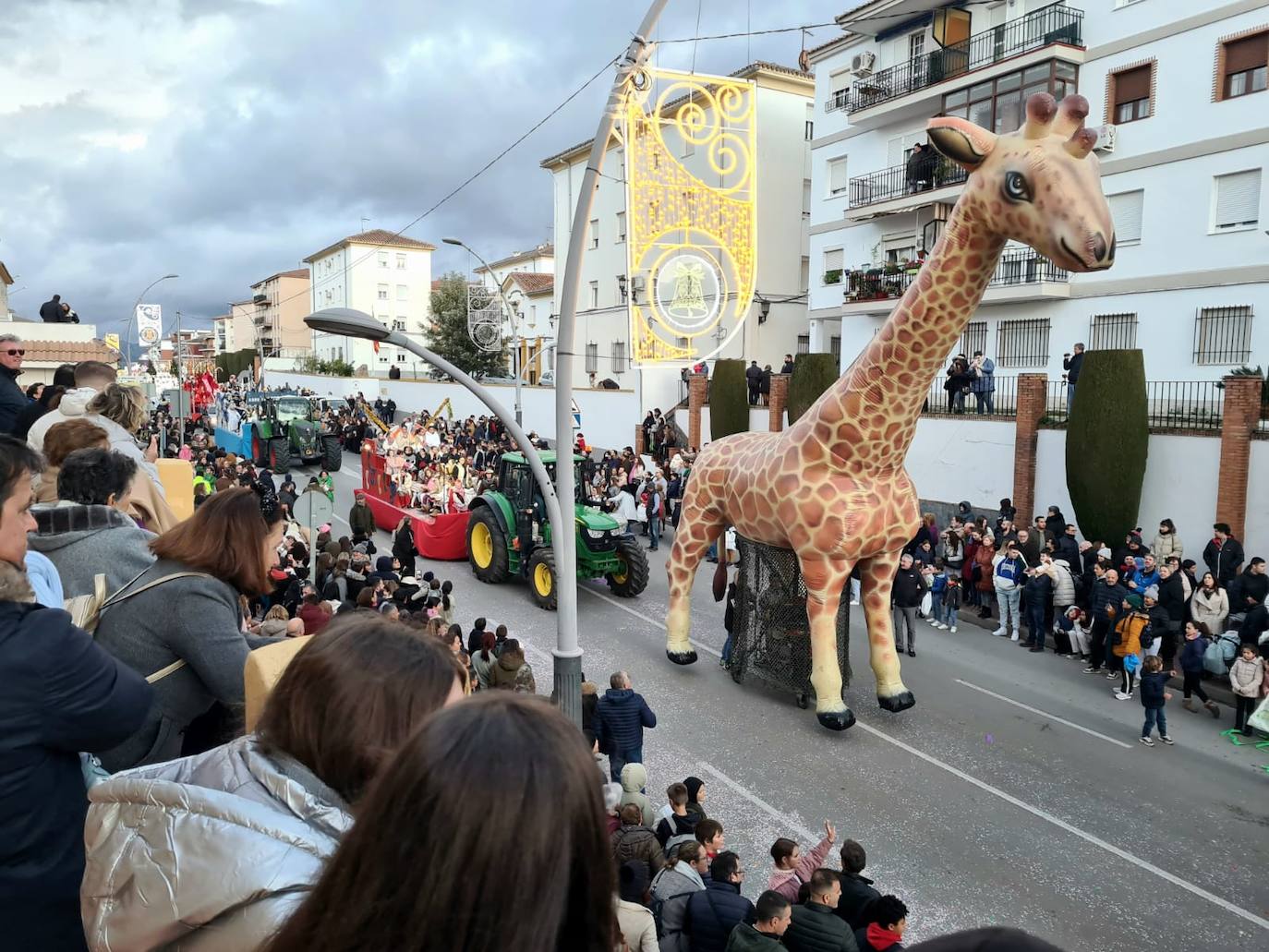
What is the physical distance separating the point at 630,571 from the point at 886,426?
5966mm

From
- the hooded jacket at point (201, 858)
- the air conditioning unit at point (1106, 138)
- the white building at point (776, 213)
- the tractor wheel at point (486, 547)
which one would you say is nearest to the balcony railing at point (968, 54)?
Answer: the air conditioning unit at point (1106, 138)

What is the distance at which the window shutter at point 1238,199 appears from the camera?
17.5m

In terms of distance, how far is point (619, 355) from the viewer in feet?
119

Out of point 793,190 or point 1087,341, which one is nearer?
point 1087,341

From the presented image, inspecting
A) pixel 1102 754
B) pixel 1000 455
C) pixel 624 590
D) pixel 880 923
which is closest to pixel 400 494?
pixel 624 590

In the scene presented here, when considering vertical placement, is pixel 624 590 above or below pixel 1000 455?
below

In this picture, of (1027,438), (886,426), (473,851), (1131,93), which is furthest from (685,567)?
(1131,93)

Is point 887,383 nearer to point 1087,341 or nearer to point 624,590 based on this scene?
point 624,590

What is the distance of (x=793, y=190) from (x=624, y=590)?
862 inches

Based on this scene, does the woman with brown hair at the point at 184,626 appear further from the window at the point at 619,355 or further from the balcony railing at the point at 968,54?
the window at the point at 619,355

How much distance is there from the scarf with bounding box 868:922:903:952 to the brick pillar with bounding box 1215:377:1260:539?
1120 cm

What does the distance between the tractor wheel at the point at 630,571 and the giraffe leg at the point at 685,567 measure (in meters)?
2.48

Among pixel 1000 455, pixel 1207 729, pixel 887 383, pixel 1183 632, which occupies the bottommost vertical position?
pixel 1207 729

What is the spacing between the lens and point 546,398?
32.8 meters
